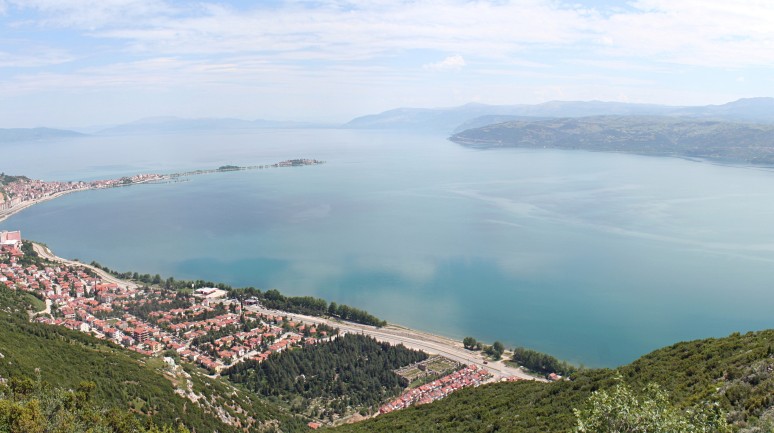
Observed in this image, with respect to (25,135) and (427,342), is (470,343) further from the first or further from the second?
(25,135)

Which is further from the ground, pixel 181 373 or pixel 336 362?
pixel 181 373

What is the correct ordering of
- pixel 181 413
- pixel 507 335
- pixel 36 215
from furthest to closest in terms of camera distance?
pixel 36 215, pixel 507 335, pixel 181 413

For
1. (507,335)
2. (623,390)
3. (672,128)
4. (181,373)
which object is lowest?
(507,335)

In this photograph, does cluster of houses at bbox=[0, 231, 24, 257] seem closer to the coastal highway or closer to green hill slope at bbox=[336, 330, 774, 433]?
the coastal highway

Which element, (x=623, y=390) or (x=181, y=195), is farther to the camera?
(x=181, y=195)

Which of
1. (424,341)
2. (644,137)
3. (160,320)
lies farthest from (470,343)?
(644,137)

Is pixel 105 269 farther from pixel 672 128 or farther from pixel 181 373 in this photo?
pixel 672 128

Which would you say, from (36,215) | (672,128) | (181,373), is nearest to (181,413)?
(181,373)

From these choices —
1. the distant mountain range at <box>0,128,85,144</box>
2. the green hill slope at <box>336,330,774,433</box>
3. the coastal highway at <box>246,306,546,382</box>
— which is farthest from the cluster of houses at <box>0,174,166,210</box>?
the distant mountain range at <box>0,128,85,144</box>
